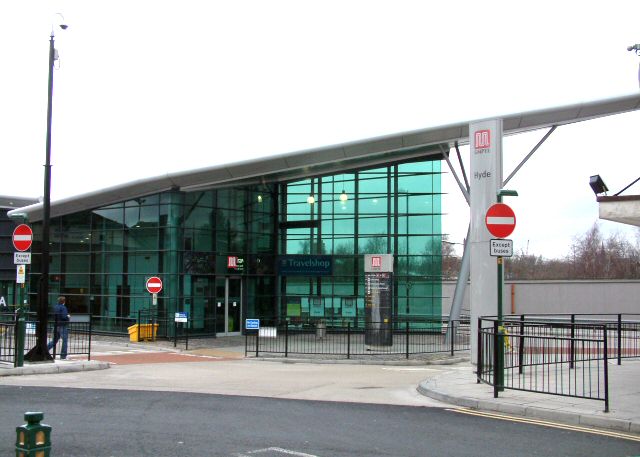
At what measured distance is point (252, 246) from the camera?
32875 mm

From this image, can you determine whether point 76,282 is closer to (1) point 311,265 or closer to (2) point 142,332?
(2) point 142,332

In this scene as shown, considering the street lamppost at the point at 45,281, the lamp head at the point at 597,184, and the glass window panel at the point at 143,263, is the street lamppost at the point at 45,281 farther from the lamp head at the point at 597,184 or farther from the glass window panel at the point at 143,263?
the lamp head at the point at 597,184

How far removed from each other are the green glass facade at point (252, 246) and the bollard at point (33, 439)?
24.9 m

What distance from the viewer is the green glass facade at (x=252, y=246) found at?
2988cm

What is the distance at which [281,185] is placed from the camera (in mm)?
34438

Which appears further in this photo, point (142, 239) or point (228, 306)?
point (228, 306)

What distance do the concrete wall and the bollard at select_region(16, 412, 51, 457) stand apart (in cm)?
3740

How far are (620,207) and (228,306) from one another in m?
21.9

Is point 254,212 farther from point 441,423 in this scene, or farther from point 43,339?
point 441,423

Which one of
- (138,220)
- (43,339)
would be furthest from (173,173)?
(43,339)

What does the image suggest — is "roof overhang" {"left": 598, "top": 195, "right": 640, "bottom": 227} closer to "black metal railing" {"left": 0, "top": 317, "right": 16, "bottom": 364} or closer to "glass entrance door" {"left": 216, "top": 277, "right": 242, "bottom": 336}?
"black metal railing" {"left": 0, "top": 317, "right": 16, "bottom": 364}

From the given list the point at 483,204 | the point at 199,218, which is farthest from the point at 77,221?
the point at 483,204

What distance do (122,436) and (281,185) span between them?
26317 millimetres

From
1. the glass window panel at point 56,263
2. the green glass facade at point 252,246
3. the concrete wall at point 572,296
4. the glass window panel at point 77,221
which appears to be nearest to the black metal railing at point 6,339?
the green glass facade at point 252,246
